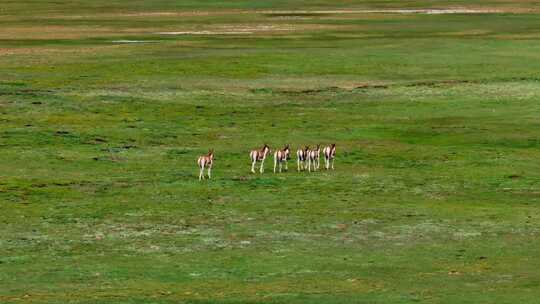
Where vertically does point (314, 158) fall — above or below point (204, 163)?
below

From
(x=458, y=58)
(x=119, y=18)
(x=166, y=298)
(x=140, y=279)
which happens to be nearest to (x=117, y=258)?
(x=140, y=279)

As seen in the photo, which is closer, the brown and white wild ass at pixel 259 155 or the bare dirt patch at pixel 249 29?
the brown and white wild ass at pixel 259 155

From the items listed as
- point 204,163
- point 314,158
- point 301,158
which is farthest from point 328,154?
point 204,163

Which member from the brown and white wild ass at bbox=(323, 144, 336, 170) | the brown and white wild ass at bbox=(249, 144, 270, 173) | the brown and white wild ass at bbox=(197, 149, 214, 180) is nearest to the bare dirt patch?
the brown and white wild ass at bbox=(323, 144, 336, 170)

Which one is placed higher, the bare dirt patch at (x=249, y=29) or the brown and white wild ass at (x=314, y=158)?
the brown and white wild ass at (x=314, y=158)

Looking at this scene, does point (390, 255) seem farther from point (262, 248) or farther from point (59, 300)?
point (59, 300)

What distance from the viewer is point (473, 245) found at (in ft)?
114

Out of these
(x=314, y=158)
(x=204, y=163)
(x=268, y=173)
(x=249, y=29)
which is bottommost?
(x=249, y=29)

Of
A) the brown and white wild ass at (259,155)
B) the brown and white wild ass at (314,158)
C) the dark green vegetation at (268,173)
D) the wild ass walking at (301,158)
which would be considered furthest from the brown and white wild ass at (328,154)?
the brown and white wild ass at (259,155)

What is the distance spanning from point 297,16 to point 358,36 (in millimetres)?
26977

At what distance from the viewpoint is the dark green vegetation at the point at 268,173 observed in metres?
31.2

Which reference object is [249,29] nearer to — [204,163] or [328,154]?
[328,154]

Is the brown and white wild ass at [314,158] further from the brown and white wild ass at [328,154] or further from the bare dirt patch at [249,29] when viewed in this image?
the bare dirt patch at [249,29]

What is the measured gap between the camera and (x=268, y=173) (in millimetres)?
45531
